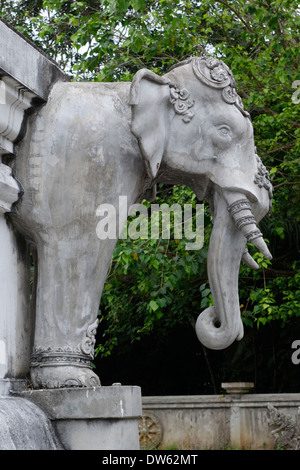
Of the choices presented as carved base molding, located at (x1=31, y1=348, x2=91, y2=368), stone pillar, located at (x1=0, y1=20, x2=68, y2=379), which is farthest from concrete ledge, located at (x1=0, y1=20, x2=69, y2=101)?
carved base molding, located at (x1=31, y1=348, x2=91, y2=368)

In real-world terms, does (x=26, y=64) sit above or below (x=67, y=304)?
above

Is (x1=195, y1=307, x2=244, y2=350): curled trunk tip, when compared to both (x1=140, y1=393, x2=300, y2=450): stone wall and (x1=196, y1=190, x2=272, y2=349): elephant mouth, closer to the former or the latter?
(x1=196, y1=190, x2=272, y2=349): elephant mouth

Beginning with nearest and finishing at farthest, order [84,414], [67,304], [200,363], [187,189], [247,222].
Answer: [84,414] < [67,304] < [247,222] < [187,189] < [200,363]

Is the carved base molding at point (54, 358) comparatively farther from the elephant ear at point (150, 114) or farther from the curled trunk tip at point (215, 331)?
the elephant ear at point (150, 114)

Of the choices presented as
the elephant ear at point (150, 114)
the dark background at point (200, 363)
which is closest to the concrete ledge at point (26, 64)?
the elephant ear at point (150, 114)

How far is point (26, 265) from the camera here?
7.33 ft

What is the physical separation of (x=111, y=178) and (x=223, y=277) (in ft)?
1.56

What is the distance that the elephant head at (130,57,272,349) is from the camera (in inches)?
90.9

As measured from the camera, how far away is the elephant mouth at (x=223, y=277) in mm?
2371

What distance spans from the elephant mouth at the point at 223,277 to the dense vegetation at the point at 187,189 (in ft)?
13.6

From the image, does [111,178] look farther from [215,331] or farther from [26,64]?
[215,331]

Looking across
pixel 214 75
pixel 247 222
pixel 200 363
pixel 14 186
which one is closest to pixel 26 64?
pixel 14 186

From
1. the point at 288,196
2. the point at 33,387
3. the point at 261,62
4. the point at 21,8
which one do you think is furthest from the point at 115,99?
the point at 21,8

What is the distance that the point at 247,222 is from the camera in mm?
2307
